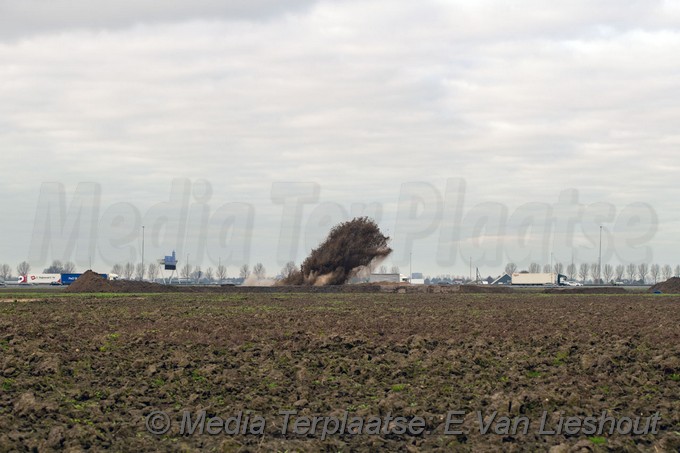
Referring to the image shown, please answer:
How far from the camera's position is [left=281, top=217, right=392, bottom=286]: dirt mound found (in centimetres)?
11656

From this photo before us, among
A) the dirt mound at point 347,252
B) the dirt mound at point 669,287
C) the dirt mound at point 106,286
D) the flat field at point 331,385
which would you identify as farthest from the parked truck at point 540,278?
the flat field at point 331,385

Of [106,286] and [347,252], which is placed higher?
[347,252]

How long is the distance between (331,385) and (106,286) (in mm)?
83340

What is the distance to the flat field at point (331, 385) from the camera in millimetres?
17781

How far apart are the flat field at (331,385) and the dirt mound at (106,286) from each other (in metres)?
60.5

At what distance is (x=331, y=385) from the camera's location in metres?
23.7

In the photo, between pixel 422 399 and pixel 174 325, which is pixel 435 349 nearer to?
pixel 422 399

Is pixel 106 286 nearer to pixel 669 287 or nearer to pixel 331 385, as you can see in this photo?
pixel 669 287

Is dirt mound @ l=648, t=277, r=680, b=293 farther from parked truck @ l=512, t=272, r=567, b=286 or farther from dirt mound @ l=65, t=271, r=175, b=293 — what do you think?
dirt mound @ l=65, t=271, r=175, b=293

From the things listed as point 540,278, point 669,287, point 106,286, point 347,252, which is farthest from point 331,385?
point 540,278

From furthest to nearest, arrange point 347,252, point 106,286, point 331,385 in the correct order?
point 347,252 → point 106,286 → point 331,385

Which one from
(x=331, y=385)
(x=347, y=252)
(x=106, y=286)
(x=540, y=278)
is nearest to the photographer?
(x=331, y=385)

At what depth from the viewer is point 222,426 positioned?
740 inches

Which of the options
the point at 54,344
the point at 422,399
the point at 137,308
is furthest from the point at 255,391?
the point at 137,308
